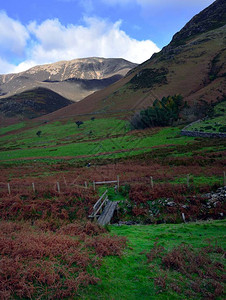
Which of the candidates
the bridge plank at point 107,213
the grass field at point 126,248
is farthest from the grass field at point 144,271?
the bridge plank at point 107,213

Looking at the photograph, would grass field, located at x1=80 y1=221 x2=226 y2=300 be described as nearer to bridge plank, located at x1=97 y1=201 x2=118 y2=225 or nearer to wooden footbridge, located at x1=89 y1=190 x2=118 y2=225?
bridge plank, located at x1=97 y1=201 x2=118 y2=225

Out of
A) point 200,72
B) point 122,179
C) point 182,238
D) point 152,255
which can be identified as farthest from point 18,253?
point 200,72

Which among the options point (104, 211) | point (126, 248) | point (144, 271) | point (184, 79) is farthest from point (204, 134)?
point (184, 79)

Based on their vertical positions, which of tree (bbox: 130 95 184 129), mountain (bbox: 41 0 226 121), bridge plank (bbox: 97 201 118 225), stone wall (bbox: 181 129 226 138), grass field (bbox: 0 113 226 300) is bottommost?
bridge plank (bbox: 97 201 118 225)

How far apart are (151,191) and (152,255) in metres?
9.39

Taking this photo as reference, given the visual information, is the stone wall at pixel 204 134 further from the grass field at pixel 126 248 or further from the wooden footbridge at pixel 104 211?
the wooden footbridge at pixel 104 211

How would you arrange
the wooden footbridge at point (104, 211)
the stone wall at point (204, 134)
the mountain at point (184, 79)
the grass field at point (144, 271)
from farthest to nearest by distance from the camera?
1. the mountain at point (184, 79)
2. the stone wall at point (204, 134)
3. the wooden footbridge at point (104, 211)
4. the grass field at point (144, 271)

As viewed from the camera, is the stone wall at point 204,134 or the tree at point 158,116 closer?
the stone wall at point 204,134

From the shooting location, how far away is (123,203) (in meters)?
16.0

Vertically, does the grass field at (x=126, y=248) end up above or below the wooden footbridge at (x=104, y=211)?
above

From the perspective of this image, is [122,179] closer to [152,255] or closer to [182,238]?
[182,238]

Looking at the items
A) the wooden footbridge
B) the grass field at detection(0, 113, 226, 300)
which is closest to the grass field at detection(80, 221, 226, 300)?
the grass field at detection(0, 113, 226, 300)

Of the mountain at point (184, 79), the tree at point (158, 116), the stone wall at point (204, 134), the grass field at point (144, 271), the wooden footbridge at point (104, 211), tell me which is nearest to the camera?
the grass field at point (144, 271)

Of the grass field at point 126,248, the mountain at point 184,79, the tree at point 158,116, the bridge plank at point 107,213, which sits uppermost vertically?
the mountain at point 184,79
